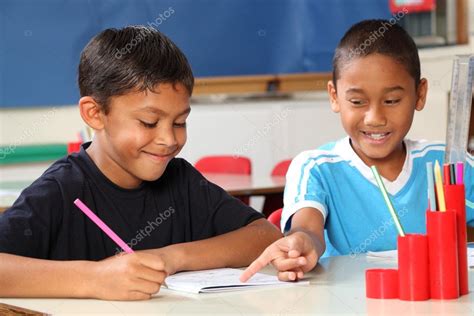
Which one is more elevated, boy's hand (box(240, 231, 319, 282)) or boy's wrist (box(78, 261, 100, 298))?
Result: boy's hand (box(240, 231, 319, 282))

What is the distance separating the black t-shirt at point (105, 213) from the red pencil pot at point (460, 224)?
577 millimetres

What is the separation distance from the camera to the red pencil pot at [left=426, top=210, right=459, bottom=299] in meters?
1.45

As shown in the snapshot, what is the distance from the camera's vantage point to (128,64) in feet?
6.07

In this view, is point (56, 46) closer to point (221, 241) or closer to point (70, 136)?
point (70, 136)

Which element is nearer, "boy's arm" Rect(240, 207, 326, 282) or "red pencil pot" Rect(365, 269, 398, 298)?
"red pencil pot" Rect(365, 269, 398, 298)

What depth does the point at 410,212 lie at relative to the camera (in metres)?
2.18

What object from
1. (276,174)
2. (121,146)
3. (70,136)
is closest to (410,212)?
(121,146)

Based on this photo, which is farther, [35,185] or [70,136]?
[70,136]

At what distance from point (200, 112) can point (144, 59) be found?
11.0 ft

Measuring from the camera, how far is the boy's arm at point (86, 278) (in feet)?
4.96

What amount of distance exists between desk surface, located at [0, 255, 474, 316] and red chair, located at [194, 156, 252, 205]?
260cm

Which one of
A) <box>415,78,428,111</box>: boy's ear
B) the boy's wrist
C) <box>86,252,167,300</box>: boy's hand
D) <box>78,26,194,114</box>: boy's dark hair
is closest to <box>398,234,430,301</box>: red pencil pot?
<box>86,252,167,300</box>: boy's hand

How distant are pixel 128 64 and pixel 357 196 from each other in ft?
2.20

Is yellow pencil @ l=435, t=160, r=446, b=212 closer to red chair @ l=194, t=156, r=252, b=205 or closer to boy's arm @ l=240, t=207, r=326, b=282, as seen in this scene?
boy's arm @ l=240, t=207, r=326, b=282
